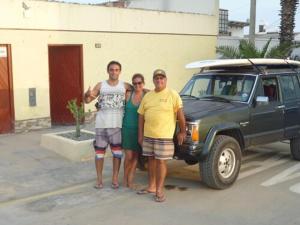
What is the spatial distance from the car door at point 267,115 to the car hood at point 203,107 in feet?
1.29

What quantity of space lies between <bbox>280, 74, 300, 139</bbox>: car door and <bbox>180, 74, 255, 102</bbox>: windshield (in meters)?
0.93

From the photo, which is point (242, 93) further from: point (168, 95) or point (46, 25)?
point (46, 25)

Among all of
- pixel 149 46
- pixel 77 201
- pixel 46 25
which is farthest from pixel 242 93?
pixel 149 46

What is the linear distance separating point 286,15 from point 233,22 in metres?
19.2

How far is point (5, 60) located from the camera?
10.9 metres

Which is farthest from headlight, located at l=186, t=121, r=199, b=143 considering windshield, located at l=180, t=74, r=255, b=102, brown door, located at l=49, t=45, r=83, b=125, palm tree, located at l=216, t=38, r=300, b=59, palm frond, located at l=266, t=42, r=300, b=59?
palm frond, located at l=266, t=42, r=300, b=59

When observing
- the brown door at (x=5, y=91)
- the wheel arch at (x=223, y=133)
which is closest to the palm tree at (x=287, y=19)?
the wheel arch at (x=223, y=133)

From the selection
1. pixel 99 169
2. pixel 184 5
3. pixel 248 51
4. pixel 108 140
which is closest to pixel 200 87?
pixel 108 140

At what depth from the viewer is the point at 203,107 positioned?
7.08 metres

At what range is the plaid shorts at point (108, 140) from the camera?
672 cm

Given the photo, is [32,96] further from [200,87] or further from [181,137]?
[181,137]

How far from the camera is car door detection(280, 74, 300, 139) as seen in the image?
322 inches

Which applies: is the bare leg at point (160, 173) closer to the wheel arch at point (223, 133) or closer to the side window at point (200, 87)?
the wheel arch at point (223, 133)

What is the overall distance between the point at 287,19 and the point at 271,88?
312 inches
